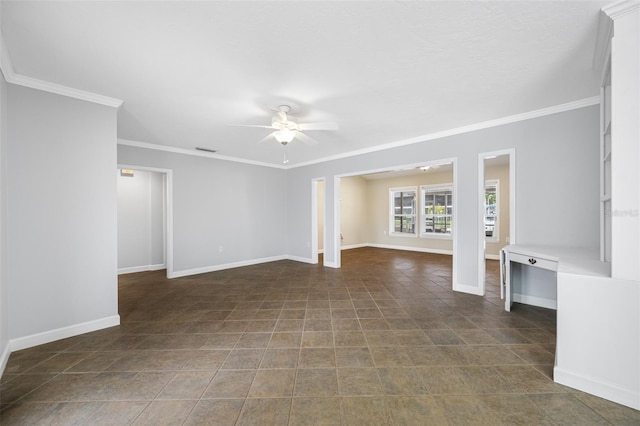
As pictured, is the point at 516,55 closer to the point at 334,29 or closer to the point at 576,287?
the point at 334,29

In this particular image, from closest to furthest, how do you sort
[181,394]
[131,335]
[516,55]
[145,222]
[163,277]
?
[181,394] → [516,55] → [131,335] → [163,277] → [145,222]

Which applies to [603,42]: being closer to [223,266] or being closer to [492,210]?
[492,210]

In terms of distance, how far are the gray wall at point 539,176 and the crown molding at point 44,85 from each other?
14.0ft

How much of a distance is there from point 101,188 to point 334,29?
2.80 m

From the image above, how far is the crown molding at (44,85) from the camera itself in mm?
1997

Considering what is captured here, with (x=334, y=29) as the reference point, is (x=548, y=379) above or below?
below

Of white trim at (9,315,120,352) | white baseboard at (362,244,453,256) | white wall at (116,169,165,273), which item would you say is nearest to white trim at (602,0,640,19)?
white trim at (9,315,120,352)

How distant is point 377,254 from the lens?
24.7ft

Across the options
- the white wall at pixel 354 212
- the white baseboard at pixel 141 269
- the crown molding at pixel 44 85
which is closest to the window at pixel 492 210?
the white wall at pixel 354 212

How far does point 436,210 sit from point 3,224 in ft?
28.1

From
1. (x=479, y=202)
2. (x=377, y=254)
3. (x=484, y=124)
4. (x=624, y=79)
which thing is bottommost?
(x=377, y=254)

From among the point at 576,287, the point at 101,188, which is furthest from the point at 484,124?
the point at 101,188

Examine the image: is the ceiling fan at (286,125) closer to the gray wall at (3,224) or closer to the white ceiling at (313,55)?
the white ceiling at (313,55)

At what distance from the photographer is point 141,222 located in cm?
560
